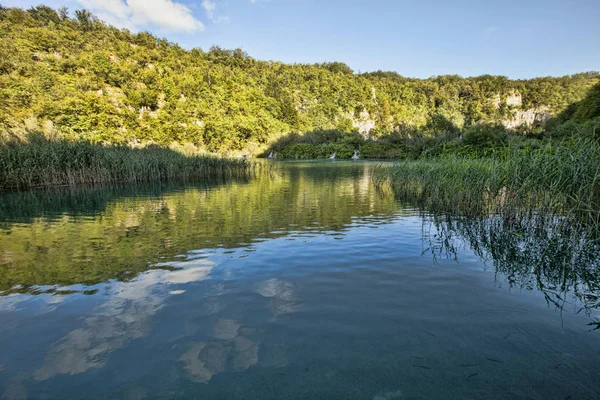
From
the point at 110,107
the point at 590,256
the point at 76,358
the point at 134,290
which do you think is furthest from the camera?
the point at 110,107

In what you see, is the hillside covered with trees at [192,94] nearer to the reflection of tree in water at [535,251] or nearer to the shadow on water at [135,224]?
the shadow on water at [135,224]

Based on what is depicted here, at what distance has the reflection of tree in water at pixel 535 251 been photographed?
525cm

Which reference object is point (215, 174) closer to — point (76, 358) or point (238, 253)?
point (238, 253)

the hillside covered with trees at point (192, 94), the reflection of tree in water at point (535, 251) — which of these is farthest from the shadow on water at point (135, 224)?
the hillside covered with trees at point (192, 94)

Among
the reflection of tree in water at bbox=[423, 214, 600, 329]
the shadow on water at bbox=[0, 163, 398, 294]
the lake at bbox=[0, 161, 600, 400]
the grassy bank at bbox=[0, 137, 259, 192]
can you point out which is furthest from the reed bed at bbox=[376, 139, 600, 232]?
the grassy bank at bbox=[0, 137, 259, 192]

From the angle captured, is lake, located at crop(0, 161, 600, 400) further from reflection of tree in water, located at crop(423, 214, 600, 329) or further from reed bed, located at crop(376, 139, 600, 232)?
reed bed, located at crop(376, 139, 600, 232)

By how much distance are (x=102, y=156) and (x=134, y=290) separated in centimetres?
2124

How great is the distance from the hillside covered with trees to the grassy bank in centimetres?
415

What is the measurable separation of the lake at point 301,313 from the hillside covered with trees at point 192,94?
74.2 ft

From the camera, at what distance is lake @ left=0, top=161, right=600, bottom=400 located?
312 centimetres

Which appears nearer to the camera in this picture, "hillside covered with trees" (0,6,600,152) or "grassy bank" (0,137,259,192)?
"grassy bank" (0,137,259,192)

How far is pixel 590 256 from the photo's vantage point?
6602 millimetres

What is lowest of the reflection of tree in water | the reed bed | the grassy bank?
the reflection of tree in water

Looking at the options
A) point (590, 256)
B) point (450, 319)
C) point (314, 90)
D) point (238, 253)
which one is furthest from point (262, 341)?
point (314, 90)
